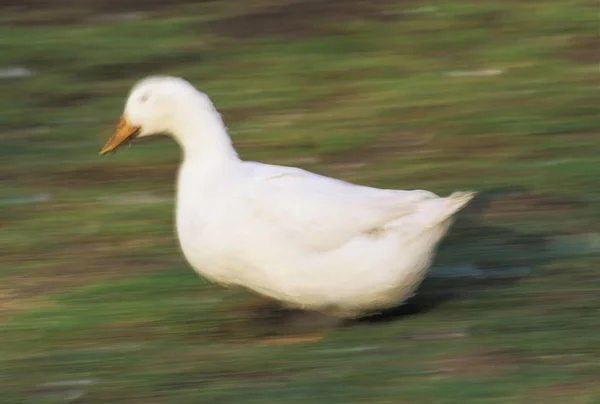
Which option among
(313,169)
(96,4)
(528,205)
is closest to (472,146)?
(313,169)

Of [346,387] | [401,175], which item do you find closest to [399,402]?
[346,387]

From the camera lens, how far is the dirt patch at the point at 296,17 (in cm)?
987

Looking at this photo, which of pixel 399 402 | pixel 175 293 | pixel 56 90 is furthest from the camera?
pixel 56 90

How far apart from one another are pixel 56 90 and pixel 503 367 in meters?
A: 5.12

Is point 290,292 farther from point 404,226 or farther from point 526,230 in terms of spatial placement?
point 526,230

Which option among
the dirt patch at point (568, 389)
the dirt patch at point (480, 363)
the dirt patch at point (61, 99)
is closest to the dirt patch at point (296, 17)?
the dirt patch at point (61, 99)

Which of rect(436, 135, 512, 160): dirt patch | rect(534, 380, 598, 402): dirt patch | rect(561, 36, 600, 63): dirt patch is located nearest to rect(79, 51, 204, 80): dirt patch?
rect(436, 135, 512, 160): dirt patch

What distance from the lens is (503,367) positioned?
4.81 meters

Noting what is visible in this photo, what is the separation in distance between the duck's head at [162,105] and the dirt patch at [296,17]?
13.6ft

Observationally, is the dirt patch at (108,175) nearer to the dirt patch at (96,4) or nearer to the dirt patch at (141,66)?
the dirt patch at (141,66)

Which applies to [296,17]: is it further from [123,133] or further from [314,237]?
[314,237]

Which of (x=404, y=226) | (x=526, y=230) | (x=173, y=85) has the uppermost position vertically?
(x=173, y=85)

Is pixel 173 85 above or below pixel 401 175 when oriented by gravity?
above

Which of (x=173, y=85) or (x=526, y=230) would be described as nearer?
(x=173, y=85)
